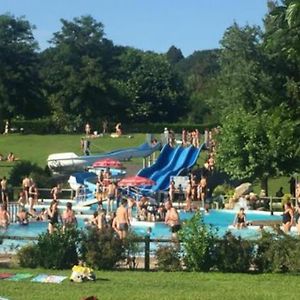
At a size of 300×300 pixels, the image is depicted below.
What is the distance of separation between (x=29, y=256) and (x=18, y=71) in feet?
188

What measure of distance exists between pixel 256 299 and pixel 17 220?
1587cm

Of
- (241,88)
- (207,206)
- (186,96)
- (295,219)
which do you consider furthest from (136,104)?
(295,219)

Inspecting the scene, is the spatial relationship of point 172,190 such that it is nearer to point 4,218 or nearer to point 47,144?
point 4,218

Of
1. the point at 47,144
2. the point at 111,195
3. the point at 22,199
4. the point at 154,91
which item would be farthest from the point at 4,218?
the point at 154,91

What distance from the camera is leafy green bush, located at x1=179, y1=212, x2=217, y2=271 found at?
14.5m

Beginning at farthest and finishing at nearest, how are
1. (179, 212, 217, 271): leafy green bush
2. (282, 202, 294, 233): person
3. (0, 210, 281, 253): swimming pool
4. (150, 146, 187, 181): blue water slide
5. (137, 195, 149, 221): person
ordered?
(150, 146, 187, 181): blue water slide → (137, 195, 149, 221): person → (0, 210, 281, 253): swimming pool → (282, 202, 294, 233): person → (179, 212, 217, 271): leafy green bush

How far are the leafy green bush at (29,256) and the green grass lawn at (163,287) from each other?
559 millimetres

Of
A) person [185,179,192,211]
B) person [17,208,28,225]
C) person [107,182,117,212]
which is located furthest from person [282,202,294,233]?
person [17,208,28,225]

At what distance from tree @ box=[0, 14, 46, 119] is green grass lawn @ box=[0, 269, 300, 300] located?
2225 inches

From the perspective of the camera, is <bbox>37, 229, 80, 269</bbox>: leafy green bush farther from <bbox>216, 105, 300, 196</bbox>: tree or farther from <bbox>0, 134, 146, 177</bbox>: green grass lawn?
<bbox>0, 134, 146, 177</bbox>: green grass lawn

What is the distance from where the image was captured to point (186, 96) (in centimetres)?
8669

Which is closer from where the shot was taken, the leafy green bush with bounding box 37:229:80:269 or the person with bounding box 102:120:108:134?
the leafy green bush with bounding box 37:229:80:269

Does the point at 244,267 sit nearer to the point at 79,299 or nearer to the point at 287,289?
the point at 287,289

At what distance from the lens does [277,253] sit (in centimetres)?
1448
